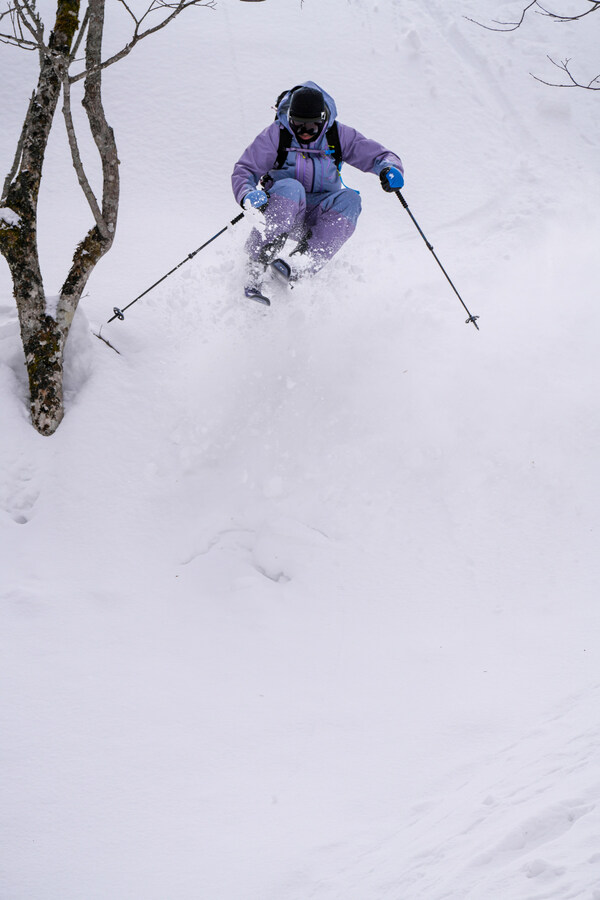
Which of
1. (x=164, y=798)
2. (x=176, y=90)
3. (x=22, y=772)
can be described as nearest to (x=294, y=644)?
(x=164, y=798)

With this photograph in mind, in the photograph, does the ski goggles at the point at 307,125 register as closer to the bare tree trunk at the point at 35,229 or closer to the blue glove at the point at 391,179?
the blue glove at the point at 391,179

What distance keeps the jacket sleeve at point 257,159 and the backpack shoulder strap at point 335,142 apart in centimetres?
40

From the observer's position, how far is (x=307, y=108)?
4.39 m

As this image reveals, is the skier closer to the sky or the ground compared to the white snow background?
closer to the sky

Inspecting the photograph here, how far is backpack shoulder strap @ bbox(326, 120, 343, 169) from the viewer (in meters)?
4.79

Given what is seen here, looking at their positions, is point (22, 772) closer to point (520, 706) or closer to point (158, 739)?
point (158, 739)

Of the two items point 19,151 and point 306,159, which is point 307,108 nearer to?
point 306,159

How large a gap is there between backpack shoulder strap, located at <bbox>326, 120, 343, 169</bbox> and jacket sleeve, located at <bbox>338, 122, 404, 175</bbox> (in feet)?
0.13

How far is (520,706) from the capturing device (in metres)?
3.13

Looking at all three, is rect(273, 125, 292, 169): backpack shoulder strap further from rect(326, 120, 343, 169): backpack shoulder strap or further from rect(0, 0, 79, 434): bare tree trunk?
rect(0, 0, 79, 434): bare tree trunk

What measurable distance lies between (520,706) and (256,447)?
A: 2.28 m

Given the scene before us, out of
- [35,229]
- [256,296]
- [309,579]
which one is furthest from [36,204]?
[309,579]

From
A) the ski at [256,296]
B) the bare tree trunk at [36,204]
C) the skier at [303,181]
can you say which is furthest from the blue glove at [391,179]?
the bare tree trunk at [36,204]

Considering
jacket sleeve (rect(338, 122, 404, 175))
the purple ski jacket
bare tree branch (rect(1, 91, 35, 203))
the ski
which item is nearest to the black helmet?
the purple ski jacket
